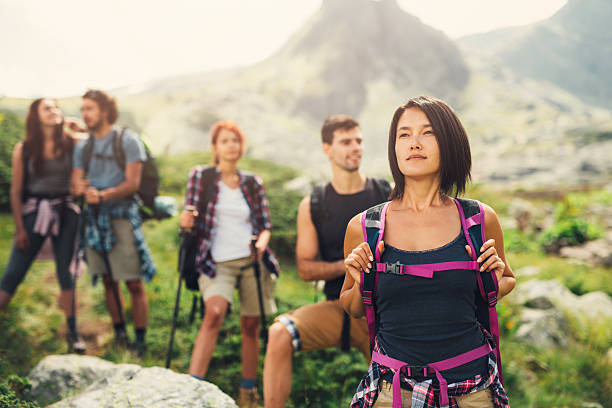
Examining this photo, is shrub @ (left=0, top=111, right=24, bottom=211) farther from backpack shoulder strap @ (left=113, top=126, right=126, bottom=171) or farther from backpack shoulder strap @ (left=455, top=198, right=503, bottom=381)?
backpack shoulder strap @ (left=455, top=198, right=503, bottom=381)

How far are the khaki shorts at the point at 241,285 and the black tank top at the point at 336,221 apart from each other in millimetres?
824

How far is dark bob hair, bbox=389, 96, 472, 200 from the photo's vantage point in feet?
6.28

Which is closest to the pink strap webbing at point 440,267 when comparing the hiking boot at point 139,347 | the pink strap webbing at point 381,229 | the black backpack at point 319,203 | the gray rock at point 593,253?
the pink strap webbing at point 381,229

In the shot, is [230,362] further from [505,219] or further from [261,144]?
[261,144]

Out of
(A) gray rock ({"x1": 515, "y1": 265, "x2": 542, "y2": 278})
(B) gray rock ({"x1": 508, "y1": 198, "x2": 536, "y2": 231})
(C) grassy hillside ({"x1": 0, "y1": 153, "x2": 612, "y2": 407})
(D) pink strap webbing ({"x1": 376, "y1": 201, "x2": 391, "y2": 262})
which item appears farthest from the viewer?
(B) gray rock ({"x1": 508, "y1": 198, "x2": 536, "y2": 231})

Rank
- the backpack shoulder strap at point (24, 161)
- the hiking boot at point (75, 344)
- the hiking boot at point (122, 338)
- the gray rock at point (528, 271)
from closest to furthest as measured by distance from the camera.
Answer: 1. the backpack shoulder strap at point (24, 161)
2. the hiking boot at point (75, 344)
3. the hiking boot at point (122, 338)
4. the gray rock at point (528, 271)

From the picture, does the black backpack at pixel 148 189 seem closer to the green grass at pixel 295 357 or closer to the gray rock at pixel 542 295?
the green grass at pixel 295 357

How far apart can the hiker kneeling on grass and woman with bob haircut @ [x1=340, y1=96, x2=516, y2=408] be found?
10.4ft

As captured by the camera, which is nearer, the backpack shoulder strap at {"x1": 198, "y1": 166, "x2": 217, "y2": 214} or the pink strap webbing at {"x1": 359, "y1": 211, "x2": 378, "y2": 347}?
the pink strap webbing at {"x1": 359, "y1": 211, "x2": 378, "y2": 347}

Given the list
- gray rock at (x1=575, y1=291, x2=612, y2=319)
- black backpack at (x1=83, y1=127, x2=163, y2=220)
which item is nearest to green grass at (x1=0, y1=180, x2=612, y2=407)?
gray rock at (x1=575, y1=291, x2=612, y2=319)

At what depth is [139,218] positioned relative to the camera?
4.62 metres

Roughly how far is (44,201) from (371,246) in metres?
4.09

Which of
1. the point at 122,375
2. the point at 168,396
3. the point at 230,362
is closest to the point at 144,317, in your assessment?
the point at 230,362

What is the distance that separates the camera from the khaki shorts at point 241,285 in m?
3.59
